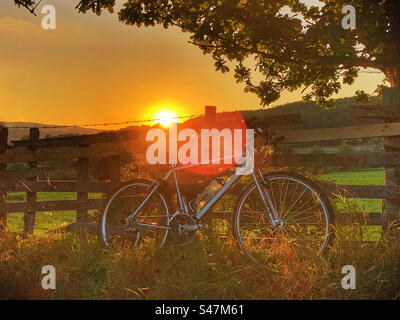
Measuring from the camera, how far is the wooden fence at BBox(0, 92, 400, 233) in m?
6.93

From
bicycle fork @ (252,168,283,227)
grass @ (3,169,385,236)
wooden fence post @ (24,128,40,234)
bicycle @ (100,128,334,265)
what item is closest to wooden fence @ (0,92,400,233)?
wooden fence post @ (24,128,40,234)

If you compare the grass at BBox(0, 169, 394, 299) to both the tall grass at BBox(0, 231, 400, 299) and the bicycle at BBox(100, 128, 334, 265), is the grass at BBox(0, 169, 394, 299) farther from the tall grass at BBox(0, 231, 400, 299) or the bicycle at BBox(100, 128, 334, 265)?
the bicycle at BBox(100, 128, 334, 265)

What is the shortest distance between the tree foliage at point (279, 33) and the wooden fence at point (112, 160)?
272cm

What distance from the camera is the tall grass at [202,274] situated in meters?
4.30

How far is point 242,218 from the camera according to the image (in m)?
5.14

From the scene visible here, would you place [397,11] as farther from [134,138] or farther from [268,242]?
[268,242]

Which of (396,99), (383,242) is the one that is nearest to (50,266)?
(383,242)

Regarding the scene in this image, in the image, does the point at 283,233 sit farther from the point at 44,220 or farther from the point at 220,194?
the point at 44,220

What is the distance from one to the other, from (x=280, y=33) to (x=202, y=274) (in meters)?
7.11

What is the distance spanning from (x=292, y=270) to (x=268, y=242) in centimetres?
59

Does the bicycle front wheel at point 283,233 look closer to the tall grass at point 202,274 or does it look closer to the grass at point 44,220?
the tall grass at point 202,274

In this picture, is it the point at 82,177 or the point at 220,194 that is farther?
the point at 82,177

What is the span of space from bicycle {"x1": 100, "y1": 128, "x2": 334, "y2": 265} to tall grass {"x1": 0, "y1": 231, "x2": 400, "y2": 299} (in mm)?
150

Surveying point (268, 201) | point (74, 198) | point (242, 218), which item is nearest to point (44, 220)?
point (242, 218)
